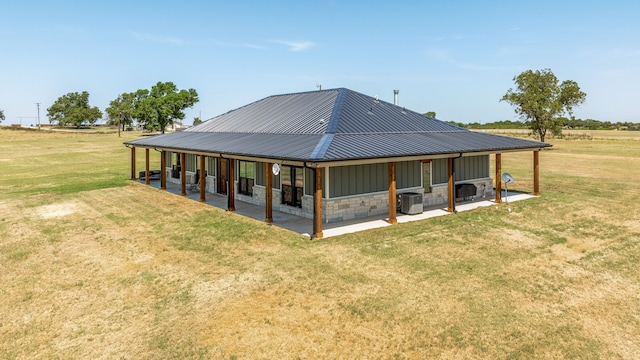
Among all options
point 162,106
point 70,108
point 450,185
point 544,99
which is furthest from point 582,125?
point 70,108

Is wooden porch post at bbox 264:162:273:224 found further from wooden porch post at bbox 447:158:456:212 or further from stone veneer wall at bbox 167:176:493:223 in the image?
wooden porch post at bbox 447:158:456:212

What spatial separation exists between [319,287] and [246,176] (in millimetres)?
10768

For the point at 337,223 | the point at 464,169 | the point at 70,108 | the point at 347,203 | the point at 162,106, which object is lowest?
the point at 337,223

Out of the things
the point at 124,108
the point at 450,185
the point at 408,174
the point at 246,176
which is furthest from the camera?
the point at 124,108

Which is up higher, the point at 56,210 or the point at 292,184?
the point at 292,184

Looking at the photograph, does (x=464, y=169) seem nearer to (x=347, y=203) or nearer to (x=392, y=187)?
(x=392, y=187)

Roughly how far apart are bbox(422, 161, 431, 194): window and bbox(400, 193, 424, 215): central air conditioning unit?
1.78 meters

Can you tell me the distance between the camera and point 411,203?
15.5 metres

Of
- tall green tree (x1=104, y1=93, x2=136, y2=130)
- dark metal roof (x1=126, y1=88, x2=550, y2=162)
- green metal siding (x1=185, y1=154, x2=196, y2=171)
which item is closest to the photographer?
dark metal roof (x1=126, y1=88, x2=550, y2=162)

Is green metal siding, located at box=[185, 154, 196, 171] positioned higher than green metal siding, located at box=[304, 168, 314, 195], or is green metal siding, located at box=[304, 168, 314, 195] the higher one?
green metal siding, located at box=[185, 154, 196, 171]

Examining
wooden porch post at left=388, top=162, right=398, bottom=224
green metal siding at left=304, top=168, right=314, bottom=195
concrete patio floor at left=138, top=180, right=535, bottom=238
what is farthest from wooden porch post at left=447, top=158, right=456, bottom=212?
green metal siding at left=304, top=168, right=314, bottom=195

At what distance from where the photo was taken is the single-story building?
45.5 ft

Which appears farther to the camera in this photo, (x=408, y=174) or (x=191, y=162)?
(x=191, y=162)

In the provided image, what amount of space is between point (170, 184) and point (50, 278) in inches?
644
